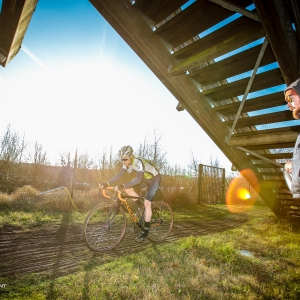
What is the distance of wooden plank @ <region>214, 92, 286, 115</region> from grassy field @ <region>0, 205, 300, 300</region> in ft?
9.86

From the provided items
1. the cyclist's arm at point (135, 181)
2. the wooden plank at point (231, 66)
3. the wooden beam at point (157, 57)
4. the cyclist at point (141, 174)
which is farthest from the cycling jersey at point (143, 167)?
the wooden plank at point (231, 66)

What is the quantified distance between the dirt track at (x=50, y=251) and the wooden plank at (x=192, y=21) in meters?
4.24

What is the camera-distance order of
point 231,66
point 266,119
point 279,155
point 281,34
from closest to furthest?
point 281,34 → point 231,66 → point 266,119 → point 279,155

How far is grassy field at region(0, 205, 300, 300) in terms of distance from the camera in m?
2.32

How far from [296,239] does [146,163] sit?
4536 mm

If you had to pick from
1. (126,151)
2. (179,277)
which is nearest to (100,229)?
(126,151)

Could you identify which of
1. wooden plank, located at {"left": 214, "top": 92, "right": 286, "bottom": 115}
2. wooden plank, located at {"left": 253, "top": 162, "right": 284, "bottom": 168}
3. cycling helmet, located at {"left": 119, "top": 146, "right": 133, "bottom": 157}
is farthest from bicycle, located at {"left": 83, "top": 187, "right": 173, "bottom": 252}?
wooden plank, located at {"left": 253, "top": 162, "right": 284, "bottom": 168}

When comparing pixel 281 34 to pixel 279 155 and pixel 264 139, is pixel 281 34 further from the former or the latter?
pixel 279 155

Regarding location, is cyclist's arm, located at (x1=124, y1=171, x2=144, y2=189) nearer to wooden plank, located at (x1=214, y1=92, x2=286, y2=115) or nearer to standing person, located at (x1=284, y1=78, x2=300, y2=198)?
wooden plank, located at (x1=214, y1=92, x2=286, y2=115)

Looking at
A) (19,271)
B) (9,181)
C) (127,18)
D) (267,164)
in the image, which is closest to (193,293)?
(19,271)

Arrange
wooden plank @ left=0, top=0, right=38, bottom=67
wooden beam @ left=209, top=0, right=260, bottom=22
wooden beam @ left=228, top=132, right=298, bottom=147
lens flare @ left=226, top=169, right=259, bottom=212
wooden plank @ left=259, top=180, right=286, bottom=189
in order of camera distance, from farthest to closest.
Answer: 1. lens flare @ left=226, top=169, right=259, bottom=212
2. wooden plank @ left=259, top=180, right=286, bottom=189
3. wooden beam @ left=228, top=132, right=298, bottom=147
4. wooden plank @ left=0, top=0, right=38, bottom=67
5. wooden beam @ left=209, top=0, right=260, bottom=22

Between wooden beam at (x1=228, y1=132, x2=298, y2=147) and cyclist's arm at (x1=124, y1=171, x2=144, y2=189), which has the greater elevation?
wooden beam at (x1=228, y1=132, x2=298, y2=147)

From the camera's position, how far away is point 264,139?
4.37 metres

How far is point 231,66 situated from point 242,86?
50cm
